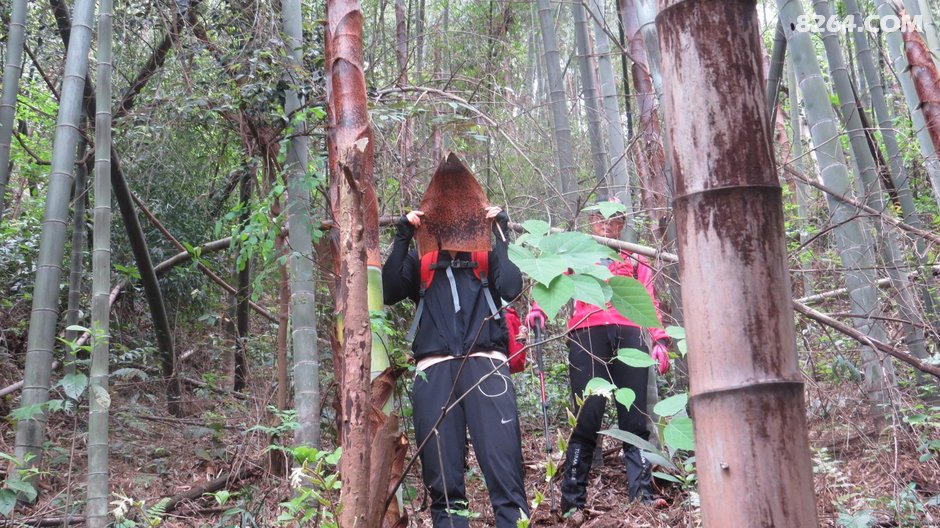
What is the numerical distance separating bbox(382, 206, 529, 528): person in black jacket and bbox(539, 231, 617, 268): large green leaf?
5.37ft

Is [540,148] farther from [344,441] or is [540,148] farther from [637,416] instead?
[344,441]

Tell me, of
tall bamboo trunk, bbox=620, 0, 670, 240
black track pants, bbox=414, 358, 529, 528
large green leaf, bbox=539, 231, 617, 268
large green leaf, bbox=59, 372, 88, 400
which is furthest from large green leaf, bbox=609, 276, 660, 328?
large green leaf, bbox=59, 372, 88, 400

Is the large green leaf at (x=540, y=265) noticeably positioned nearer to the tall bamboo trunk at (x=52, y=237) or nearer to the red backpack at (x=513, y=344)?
the red backpack at (x=513, y=344)

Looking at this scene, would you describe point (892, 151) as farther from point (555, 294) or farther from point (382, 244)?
point (555, 294)

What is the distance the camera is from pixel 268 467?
420 centimetres

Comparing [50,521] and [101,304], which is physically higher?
[101,304]

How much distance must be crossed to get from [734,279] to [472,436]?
2536mm

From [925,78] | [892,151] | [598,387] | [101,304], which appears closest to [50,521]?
[101,304]

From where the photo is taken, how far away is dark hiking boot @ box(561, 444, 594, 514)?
4.13 m

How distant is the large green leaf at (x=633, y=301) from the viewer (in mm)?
1469

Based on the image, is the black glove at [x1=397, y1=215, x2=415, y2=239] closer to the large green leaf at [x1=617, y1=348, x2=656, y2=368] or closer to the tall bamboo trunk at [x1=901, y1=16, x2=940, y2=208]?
the large green leaf at [x1=617, y1=348, x2=656, y2=368]

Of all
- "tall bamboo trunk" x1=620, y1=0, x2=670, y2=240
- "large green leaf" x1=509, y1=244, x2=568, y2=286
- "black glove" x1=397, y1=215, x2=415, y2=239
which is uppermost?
"tall bamboo trunk" x1=620, y1=0, x2=670, y2=240

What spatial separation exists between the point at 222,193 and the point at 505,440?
13.8 ft

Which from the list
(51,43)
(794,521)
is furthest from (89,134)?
(794,521)
